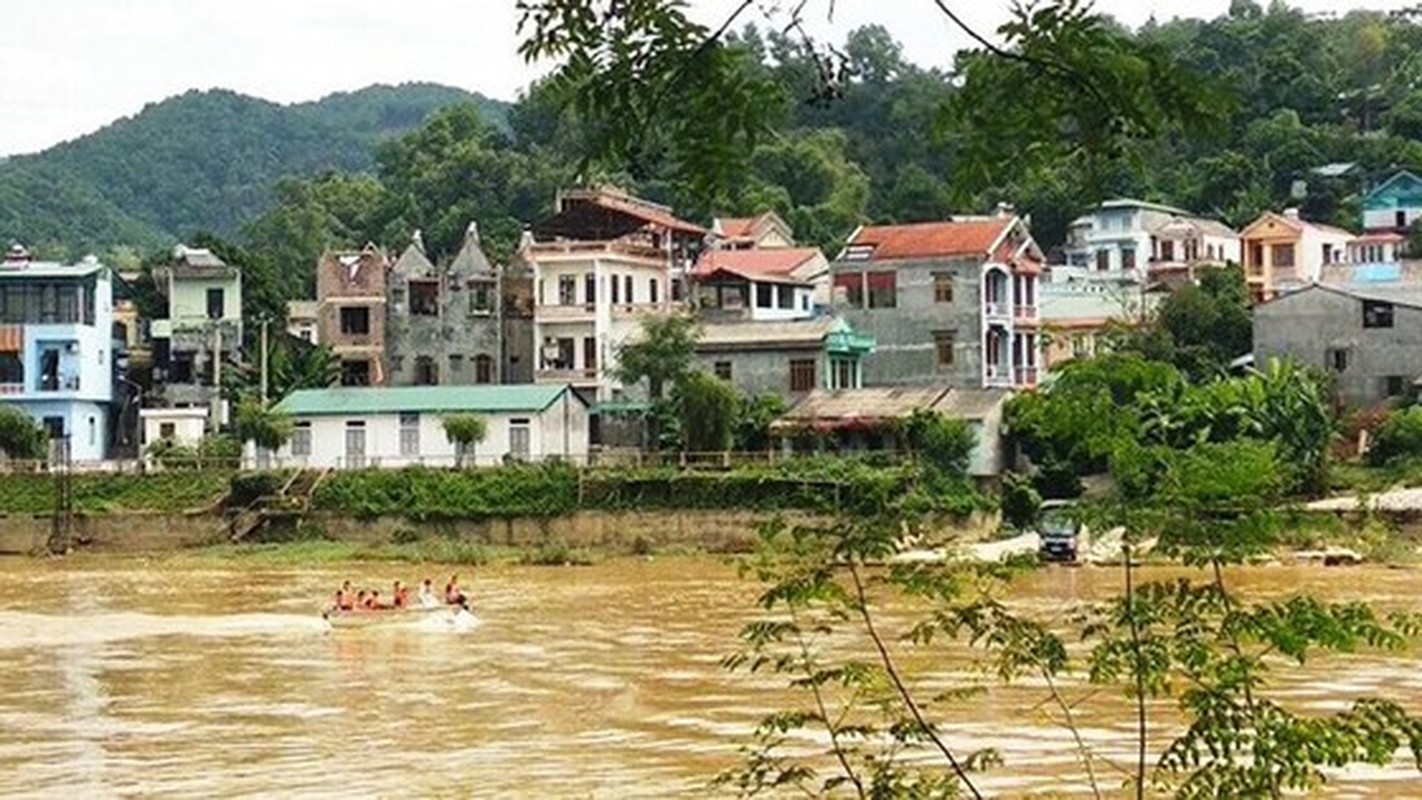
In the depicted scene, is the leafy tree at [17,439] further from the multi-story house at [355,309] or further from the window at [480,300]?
the window at [480,300]

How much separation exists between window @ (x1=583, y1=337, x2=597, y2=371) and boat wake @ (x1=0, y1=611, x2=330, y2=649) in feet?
68.1

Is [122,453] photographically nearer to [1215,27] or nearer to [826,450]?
[826,450]

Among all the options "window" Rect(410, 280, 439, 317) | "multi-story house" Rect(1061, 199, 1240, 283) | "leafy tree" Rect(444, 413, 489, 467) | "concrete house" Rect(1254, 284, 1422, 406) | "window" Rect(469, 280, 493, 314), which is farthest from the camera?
"multi-story house" Rect(1061, 199, 1240, 283)

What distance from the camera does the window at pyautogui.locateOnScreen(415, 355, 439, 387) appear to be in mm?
55969

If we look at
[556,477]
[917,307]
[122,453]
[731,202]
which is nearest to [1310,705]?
[731,202]

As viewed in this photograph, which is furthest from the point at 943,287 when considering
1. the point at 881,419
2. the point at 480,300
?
the point at 480,300

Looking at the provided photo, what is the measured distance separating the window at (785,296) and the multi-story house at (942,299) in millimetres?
1982

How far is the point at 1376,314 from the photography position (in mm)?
51031

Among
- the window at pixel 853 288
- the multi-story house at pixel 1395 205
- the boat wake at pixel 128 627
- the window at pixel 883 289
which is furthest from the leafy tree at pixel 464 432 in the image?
the multi-story house at pixel 1395 205

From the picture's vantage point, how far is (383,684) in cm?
2559

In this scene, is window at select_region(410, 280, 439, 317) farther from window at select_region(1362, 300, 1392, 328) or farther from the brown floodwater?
window at select_region(1362, 300, 1392, 328)

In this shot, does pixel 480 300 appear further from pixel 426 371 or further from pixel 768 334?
pixel 768 334

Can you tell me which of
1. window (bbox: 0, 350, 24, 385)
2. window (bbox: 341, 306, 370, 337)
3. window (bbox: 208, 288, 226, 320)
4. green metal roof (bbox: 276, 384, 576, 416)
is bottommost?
green metal roof (bbox: 276, 384, 576, 416)

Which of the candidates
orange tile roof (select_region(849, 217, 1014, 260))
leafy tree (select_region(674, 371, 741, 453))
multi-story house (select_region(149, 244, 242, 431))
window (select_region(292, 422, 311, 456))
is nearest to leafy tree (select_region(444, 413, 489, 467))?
window (select_region(292, 422, 311, 456))
